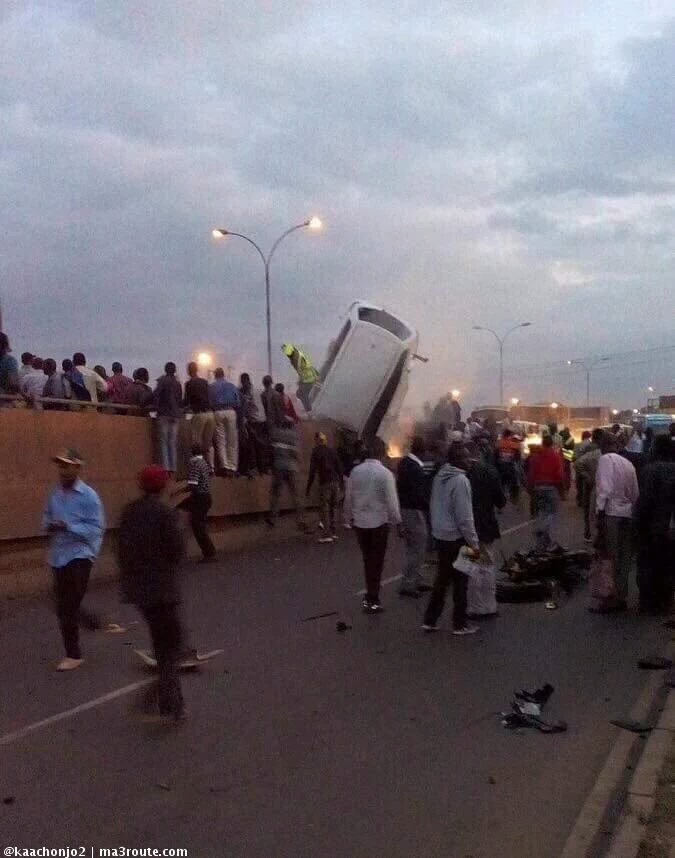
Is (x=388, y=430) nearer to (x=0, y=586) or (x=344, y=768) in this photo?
(x=0, y=586)

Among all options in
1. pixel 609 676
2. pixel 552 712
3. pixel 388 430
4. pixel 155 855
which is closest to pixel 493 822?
pixel 155 855

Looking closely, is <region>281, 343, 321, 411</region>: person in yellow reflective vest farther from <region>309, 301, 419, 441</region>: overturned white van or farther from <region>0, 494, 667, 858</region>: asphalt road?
<region>0, 494, 667, 858</region>: asphalt road

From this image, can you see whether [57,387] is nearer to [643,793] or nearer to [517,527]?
[517,527]

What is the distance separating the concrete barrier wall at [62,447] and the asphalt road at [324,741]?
7.90ft

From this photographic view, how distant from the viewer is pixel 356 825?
16.9 ft

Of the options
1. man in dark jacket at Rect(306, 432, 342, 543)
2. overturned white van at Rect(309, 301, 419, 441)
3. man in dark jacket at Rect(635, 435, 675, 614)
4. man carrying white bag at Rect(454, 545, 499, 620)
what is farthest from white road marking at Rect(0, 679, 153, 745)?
overturned white van at Rect(309, 301, 419, 441)

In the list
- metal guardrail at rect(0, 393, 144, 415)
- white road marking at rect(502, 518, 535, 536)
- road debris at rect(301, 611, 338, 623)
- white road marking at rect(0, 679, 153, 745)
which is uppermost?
metal guardrail at rect(0, 393, 144, 415)

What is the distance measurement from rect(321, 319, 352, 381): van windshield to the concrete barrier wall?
5.57 meters

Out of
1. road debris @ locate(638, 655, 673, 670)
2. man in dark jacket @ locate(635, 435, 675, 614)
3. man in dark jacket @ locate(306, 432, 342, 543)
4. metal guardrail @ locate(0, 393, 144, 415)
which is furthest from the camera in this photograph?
man in dark jacket @ locate(306, 432, 342, 543)

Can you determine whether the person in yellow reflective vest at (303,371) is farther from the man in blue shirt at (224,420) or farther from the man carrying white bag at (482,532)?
the man carrying white bag at (482,532)

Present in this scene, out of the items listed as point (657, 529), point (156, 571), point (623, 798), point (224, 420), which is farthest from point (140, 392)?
point (623, 798)

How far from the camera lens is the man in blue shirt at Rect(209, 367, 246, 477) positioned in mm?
18203

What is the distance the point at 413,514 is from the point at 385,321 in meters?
11.0

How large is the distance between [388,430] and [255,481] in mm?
5240
